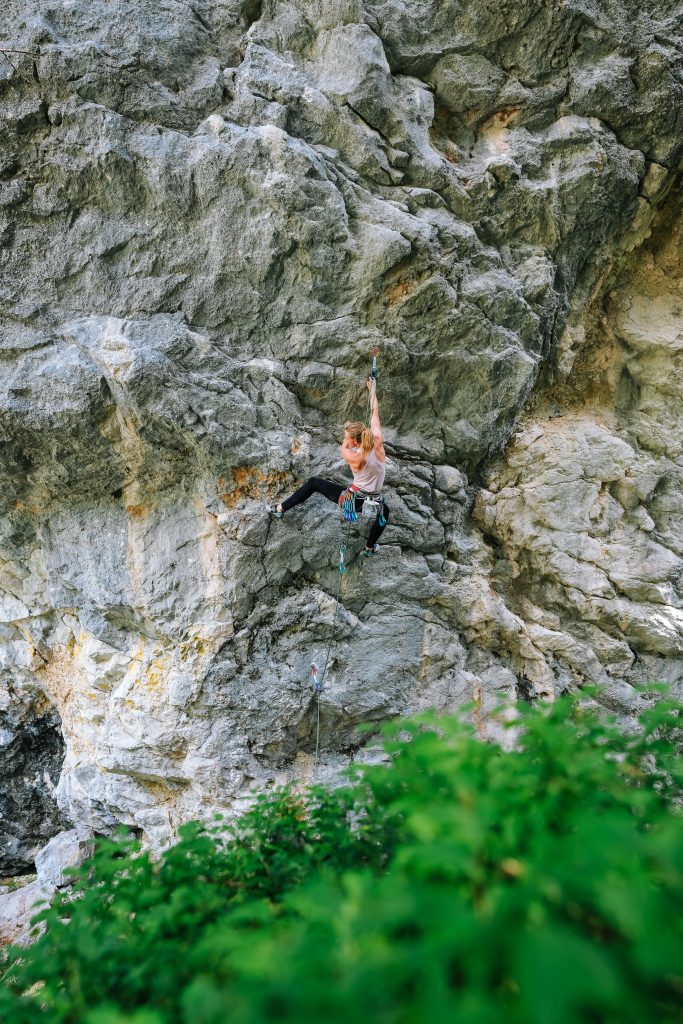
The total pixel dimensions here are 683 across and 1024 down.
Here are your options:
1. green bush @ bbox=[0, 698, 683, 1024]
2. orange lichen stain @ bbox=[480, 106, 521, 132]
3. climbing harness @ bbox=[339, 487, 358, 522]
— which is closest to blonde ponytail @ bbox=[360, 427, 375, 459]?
climbing harness @ bbox=[339, 487, 358, 522]

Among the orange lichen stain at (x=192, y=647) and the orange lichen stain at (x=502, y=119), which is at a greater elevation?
the orange lichen stain at (x=502, y=119)

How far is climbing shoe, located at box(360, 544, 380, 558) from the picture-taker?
6.60 metres

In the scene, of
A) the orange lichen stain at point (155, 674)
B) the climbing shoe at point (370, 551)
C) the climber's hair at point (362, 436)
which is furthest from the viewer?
the orange lichen stain at point (155, 674)

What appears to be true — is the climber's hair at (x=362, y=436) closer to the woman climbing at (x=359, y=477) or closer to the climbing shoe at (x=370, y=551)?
the woman climbing at (x=359, y=477)

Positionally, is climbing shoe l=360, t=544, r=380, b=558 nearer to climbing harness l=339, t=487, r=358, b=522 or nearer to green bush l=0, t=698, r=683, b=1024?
climbing harness l=339, t=487, r=358, b=522

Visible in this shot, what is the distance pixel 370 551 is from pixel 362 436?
1.35 metres

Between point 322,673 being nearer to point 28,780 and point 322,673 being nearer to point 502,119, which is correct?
point 28,780

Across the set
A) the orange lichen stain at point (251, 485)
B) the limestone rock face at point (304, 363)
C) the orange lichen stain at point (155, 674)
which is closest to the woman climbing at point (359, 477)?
the orange lichen stain at point (251, 485)

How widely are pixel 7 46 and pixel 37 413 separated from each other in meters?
3.67

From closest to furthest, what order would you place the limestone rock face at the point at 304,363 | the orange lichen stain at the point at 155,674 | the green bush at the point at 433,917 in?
the green bush at the point at 433,917, the limestone rock face at the point at 304,363, the orange lichen stain at the point at 155,674

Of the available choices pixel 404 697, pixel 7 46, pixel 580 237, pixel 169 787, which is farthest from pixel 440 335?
pixel 169 787

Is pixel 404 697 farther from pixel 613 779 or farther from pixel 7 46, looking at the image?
pixel 7 46

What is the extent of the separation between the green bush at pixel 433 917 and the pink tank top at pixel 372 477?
124 inches

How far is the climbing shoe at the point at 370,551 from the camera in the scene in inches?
260
